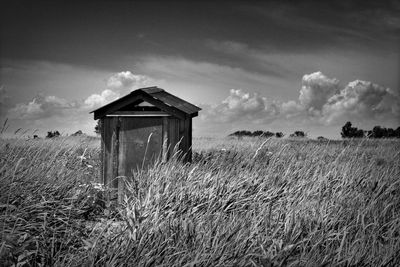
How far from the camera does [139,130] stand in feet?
23.8

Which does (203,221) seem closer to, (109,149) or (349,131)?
(109,149)

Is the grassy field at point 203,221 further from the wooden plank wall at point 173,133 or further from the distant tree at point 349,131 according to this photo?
the distant tree at point 349,131

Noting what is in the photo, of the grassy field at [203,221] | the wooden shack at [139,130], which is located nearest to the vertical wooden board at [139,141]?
the wooden shack at [139,130]

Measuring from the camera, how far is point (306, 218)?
151 inches

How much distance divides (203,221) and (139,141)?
4.03 meters

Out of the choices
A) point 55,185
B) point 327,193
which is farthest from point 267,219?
point 55,185

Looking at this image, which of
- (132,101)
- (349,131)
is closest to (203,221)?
(132,101)

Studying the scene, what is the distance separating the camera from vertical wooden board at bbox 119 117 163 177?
7152mm

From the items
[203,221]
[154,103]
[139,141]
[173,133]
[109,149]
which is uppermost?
[154,103]

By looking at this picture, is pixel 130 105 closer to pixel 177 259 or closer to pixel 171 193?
pixel 171 193

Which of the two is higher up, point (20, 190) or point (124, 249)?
point (20, 190)

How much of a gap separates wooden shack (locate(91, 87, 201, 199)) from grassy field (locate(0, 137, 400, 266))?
4.90ft

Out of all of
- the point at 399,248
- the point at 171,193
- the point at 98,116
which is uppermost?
the point at 98,116

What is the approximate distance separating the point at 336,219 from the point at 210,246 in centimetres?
164
